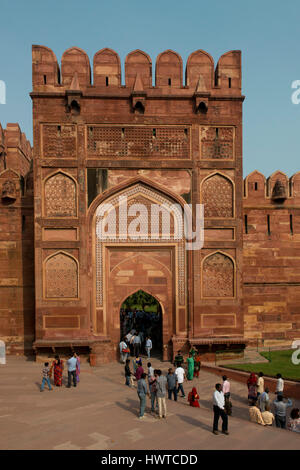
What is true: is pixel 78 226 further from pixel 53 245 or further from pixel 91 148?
pixel 91 148

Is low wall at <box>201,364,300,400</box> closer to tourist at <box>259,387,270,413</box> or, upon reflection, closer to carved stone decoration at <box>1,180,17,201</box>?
tourist at <box>259,387,270,413</box>

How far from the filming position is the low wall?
8719 millimetres

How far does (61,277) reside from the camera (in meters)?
11.4

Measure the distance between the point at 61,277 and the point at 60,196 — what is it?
2651 mm

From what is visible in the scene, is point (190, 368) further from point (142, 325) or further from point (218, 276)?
point (142, 325)

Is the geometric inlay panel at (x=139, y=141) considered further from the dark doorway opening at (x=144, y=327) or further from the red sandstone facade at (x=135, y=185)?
the dark doorway opening at (x=144, y=327)

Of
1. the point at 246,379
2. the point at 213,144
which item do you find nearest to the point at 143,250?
the point at 213,144

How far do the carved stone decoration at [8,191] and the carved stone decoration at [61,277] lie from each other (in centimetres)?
295

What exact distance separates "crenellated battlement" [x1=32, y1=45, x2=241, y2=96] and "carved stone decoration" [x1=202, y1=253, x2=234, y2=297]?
5601 millimetres

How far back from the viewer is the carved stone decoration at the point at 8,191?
12.5m

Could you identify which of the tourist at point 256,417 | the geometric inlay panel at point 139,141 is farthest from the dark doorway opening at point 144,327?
the tourist at point 256,417

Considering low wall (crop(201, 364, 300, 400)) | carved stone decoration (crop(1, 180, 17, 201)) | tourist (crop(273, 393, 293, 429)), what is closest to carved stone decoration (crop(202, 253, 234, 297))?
low wall (crop(201, 364, 300, 400))

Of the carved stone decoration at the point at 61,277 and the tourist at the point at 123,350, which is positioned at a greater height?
the carved stone decoration at the point at 61,277
